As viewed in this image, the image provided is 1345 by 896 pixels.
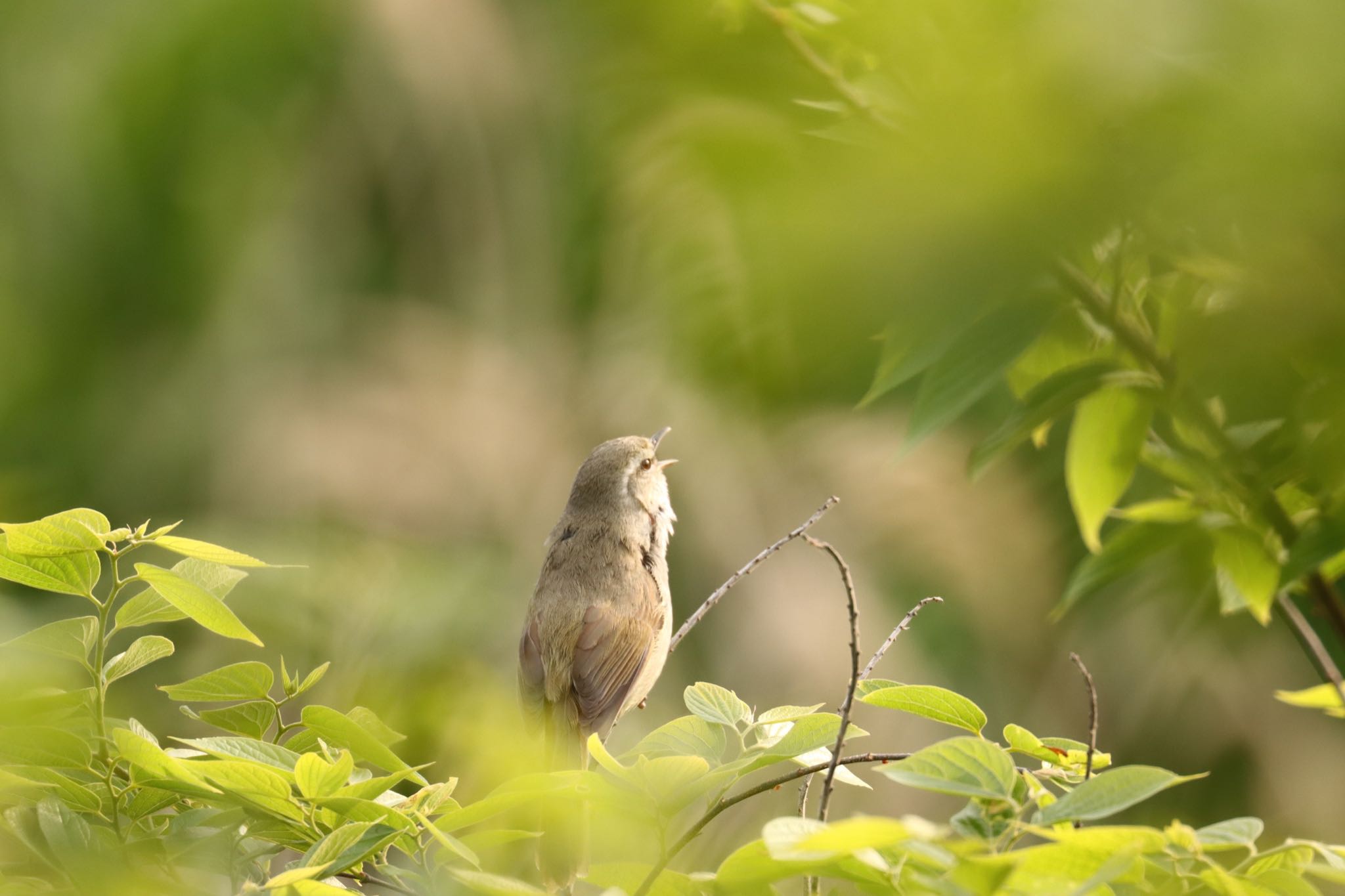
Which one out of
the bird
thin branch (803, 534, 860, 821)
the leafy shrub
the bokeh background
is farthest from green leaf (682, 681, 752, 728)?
the bird

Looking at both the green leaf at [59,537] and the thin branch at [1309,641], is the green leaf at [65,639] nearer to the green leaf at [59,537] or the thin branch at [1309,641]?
the green leaf at [59,537]

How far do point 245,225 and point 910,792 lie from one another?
6.04 m

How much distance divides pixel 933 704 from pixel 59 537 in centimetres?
94

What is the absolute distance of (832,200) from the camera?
1.35ft

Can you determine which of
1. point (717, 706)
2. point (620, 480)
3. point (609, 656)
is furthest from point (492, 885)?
point (620, 480)

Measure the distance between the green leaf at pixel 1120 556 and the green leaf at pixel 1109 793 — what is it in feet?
0.54

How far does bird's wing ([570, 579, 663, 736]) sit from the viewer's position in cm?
318

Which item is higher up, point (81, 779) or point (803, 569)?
point (81, 779)

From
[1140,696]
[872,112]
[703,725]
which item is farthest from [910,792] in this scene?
[872,112]

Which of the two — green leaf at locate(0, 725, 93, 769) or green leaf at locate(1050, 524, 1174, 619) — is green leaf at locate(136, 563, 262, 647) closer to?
green leaf at locate(0, 725, 93, 769)

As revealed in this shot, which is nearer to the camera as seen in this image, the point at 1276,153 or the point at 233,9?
the point at 1276,153

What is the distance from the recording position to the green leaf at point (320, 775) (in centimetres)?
115

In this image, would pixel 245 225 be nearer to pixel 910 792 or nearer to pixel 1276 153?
pixel 910 792

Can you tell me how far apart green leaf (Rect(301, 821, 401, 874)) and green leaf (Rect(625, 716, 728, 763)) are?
28 cm
